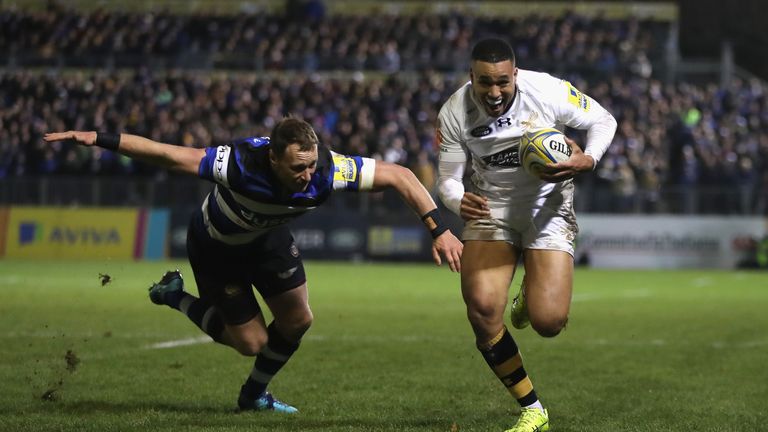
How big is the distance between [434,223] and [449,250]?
0.75ft

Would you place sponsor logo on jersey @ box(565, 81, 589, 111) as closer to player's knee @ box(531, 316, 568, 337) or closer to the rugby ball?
the rugby ball

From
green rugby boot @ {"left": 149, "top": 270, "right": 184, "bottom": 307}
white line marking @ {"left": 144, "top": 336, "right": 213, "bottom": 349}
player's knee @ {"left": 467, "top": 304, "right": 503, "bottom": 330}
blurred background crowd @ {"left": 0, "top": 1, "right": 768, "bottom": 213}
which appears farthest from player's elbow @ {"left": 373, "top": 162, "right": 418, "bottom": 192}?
blurred background crowd @ {"left": 0, "top": 1, "right": 768, "bottom": 213}

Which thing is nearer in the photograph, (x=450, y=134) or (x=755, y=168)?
(x=450, y=134)

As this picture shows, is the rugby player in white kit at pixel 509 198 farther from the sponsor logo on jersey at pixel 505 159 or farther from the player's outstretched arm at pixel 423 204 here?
the player's outstretched arm at pixel 423 204

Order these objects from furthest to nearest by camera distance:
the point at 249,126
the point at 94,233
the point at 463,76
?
the point at 463,76 < the point at 249,126 < the point at 94,233

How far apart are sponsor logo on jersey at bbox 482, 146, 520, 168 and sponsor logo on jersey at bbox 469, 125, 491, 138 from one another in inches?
6.3

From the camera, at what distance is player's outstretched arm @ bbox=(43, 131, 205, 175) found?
21.5 feet

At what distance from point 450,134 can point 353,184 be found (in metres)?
0.72

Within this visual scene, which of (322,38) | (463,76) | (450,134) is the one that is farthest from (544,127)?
(322,38)

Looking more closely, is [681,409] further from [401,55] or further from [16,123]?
[401,55]

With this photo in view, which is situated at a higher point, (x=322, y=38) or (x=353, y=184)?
(x=322, y=38)

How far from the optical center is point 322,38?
39.7 meters

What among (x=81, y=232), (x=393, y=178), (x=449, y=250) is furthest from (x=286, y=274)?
(x=81, y=232)

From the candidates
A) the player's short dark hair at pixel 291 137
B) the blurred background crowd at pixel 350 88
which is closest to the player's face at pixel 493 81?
the player's short dark hair at pixel 291 137
